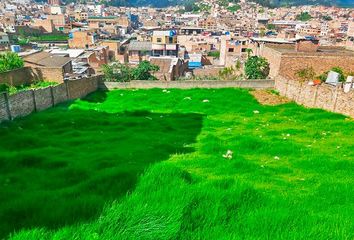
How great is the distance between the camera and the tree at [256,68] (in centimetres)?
2832

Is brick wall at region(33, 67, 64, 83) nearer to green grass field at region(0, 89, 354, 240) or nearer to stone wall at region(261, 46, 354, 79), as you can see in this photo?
green grass field at region(0, 89, 354, 240)

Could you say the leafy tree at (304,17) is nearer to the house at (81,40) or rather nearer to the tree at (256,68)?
the house at (81,40)

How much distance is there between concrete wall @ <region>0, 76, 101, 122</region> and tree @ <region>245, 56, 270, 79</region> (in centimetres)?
1380

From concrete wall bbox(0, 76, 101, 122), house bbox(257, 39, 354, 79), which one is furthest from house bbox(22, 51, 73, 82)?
house bbox(257, 39, 354, 79)

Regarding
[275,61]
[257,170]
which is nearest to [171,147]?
[257,170]

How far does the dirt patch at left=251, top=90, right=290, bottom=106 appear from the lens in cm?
2045

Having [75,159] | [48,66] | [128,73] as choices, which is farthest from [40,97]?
[128,73]

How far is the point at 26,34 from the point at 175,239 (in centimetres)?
11179

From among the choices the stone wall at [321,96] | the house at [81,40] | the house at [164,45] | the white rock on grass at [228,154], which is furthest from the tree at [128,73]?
the house at [81,40]

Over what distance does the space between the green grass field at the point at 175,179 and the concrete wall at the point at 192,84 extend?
34.6 feet

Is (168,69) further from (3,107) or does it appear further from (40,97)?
(3,107)

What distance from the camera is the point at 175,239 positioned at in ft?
13.1

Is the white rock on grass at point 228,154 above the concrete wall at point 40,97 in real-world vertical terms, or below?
above

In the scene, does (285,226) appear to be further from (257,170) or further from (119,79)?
(119,79)
